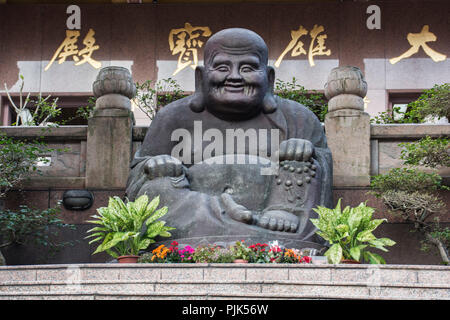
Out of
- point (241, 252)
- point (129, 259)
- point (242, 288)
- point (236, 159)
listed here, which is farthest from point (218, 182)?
point (242, 288)

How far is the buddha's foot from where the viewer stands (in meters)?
8.21

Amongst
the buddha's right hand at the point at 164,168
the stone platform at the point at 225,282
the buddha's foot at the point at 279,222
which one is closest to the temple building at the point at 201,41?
the buddha's right hand at the point at 164,168

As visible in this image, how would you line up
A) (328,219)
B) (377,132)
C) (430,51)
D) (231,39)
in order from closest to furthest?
(328,219) → (231,39) → (377,132) → (430,51)

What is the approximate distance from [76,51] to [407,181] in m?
9.07

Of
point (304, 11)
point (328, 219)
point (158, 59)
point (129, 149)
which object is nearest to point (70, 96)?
point (158, 59)

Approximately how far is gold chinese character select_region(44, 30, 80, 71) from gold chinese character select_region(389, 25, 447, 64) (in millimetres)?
6336

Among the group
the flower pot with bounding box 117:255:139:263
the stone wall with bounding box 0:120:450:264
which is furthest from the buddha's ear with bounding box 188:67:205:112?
the flower pot with bounding box 117:255:139:263

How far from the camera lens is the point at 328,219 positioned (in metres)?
7.36

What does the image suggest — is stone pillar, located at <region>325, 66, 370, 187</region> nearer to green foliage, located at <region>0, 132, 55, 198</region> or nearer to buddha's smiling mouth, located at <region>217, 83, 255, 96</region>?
buddha's smiling mouth, located at <region>217, 83, 255, 96</region>

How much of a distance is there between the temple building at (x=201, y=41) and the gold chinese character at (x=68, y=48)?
2 centimetres

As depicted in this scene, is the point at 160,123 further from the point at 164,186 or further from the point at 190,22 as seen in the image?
the point at 190,22

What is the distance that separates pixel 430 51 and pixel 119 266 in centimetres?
1133

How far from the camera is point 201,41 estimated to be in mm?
16375

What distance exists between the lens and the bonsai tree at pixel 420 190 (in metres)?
9.03
